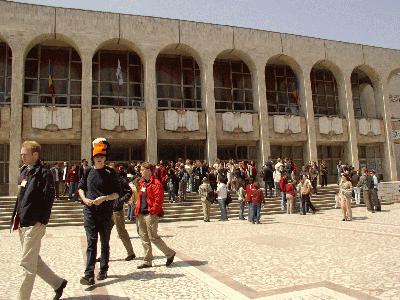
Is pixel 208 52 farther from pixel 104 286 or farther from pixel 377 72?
pixel 104 286

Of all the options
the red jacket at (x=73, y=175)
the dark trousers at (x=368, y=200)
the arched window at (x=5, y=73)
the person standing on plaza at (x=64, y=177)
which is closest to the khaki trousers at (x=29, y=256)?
the red jacket at (x=73, y=175)

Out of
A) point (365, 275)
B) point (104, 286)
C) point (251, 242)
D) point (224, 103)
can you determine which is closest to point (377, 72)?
point (224, 103)

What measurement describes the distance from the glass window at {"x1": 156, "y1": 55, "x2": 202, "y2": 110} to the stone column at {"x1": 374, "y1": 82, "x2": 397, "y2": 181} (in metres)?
15.4

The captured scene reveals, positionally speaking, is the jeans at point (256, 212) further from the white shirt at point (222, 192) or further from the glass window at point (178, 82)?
the glass window at point (178, 82)

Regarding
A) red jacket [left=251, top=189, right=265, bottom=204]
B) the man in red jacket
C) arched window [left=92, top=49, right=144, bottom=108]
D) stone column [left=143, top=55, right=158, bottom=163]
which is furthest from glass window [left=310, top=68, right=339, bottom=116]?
the man in red jacket

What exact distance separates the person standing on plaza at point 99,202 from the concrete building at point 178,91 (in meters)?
15.7

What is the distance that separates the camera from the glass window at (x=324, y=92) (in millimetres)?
29266

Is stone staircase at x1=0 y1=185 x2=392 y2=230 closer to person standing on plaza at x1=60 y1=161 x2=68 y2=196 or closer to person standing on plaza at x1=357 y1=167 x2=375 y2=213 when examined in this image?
→ person standing on plaza at x1=60 y1=161 x2=68 y2=196

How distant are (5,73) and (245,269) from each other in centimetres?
2194

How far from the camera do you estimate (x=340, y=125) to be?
2683 centimetres

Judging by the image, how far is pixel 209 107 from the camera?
76.2ft

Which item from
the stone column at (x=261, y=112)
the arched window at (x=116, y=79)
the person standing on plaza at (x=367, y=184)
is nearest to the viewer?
the person standing on plaza at (x=367, y=184)

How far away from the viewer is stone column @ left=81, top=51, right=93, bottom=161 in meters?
20.3

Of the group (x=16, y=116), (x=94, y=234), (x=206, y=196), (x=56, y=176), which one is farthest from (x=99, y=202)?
(x=16, y=116)
